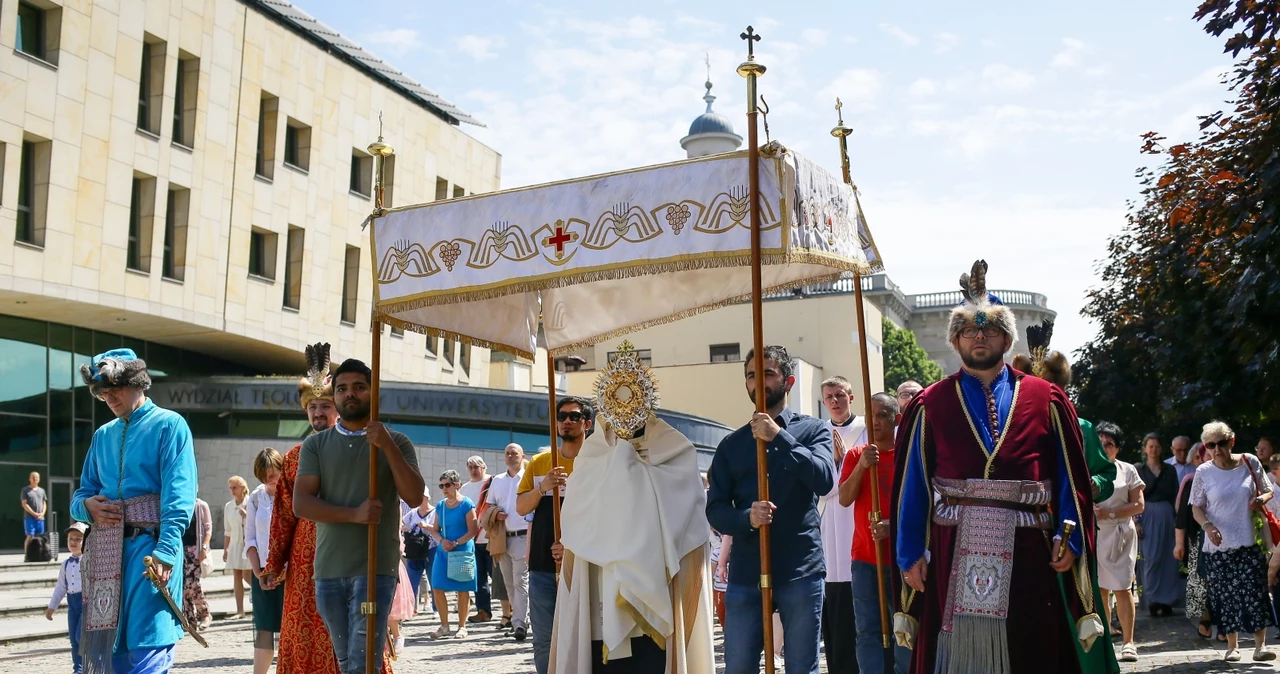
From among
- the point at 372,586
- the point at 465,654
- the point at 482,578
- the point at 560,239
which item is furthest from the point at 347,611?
the point at 482,578

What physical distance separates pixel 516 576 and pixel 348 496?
6964 millimetres

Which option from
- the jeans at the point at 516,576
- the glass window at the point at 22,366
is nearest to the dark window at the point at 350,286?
the glass window at the point at 22,366

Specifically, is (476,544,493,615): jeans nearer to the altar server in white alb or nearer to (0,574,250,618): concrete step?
(0,574,250,618): concrete step

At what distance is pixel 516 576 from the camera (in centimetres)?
1425

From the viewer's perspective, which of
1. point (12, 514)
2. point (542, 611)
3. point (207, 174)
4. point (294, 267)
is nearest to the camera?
point (542, 611)

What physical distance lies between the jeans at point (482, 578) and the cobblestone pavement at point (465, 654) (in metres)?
0.95

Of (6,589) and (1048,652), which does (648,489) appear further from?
(6,589)

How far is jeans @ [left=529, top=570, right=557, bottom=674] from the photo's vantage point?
870 centimetres

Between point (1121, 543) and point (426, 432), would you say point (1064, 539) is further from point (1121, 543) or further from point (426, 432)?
point (426, 432)

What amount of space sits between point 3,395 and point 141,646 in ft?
83.9

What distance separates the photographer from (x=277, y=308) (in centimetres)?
3578

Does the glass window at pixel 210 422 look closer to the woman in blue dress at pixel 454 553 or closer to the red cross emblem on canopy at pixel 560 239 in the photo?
the woman in blue dress at pixel 454 553

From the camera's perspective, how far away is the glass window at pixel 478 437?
35.4 metres

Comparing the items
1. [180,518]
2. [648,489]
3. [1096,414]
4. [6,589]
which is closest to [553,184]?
[648,489]
